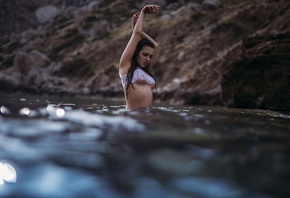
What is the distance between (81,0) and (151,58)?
61127 mm

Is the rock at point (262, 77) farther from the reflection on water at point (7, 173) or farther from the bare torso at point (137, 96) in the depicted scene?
the reflection on water at point (7, 173)

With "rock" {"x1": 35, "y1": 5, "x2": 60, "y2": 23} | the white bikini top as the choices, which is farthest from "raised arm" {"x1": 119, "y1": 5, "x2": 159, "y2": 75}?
"rock" {"x1": 35, "y1": 5, "x2": 60, "y2": 23}

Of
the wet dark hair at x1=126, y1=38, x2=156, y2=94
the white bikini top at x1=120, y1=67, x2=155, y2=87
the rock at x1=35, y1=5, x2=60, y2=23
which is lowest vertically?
the white bikini top at x1=120, y1=67, x2=155, y2=87

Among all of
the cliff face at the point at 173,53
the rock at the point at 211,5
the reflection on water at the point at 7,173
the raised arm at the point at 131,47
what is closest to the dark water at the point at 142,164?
the reflection on water at the point at 7,173

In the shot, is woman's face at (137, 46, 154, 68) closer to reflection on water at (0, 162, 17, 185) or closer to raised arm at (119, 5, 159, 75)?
raised arm at (119, 5, 159, 75)

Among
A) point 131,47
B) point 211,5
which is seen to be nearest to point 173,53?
point 211,5

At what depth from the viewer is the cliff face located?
10.6 m

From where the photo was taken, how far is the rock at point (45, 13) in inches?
2405

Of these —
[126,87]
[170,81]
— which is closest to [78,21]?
[170,81]

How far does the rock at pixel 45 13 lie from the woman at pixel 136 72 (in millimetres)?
58642

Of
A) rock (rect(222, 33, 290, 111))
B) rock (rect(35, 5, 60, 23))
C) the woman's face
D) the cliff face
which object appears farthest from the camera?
rock (rect(35, 5, 60, 23))

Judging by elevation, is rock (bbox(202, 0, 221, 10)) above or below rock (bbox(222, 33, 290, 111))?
above

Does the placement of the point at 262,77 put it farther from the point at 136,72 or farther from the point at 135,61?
the point at 136,72

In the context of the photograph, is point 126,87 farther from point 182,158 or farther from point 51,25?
point 51,25
